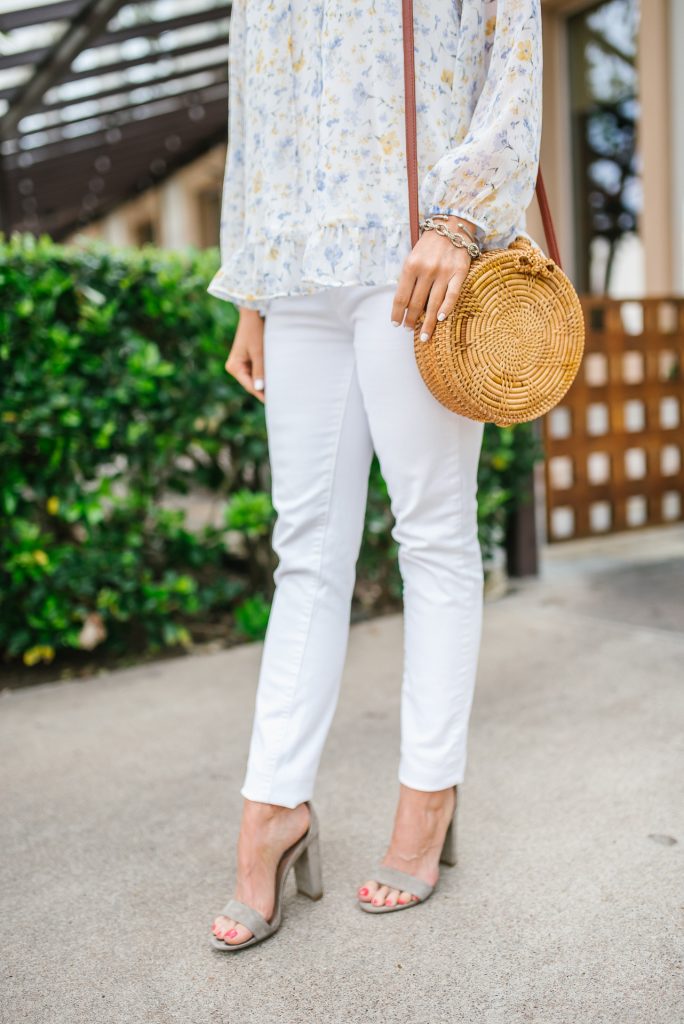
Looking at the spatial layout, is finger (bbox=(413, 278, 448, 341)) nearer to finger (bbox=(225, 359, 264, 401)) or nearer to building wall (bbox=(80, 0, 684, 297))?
finger (bbox=(225, 359, 264, 401))

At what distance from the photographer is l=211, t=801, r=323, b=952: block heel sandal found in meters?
1.50

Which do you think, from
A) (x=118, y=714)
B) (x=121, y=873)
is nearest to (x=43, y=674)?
(x=118, y=714)

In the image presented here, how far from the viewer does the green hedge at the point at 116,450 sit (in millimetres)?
2898

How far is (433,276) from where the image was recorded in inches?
54.8

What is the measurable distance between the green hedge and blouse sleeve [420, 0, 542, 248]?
177 centimetres

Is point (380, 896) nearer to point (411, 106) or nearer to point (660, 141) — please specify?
point (411, 106)

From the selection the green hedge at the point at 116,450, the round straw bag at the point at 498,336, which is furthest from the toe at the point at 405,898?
the green hedge at the point at 116,450

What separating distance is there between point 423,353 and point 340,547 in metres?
0.39

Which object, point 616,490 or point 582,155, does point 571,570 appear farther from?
point 582,155

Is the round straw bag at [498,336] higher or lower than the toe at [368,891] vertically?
higher

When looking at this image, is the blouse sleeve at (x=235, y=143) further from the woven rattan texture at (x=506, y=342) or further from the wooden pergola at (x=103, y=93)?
the wooden pergola at (x=103, y=93)

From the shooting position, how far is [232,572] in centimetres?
370

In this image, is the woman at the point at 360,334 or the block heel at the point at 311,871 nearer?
the woman at the point at 360,334

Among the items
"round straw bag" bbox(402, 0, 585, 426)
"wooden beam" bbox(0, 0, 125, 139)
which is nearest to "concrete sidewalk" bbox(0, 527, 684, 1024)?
"round straw bag" bbox(402, 0, 585, 426)
